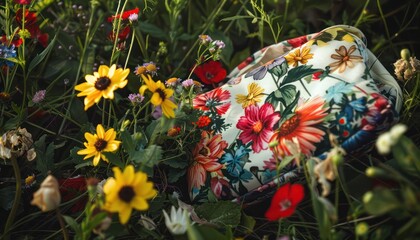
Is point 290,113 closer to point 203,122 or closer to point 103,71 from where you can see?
point 203,122

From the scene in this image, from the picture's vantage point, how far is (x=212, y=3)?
1221 mm

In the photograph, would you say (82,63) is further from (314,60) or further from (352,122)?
(352,122)

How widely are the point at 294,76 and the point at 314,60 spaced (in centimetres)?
4

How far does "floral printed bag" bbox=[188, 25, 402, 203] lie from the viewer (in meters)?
0.75

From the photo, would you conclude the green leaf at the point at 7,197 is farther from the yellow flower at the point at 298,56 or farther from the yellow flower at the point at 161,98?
the yellow flower at the point at 298,56

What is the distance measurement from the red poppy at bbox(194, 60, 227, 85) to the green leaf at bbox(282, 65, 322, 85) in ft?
0.72

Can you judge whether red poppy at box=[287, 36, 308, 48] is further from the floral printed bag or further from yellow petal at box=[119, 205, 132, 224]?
yellow petal at box=[119, 205, 132, 224]

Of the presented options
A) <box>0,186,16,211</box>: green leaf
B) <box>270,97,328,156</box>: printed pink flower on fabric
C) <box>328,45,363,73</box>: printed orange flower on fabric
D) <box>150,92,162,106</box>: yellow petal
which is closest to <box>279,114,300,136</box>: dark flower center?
<box>270,97,328,156</box>: printed pink flower on fabric

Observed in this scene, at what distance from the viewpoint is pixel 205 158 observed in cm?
89

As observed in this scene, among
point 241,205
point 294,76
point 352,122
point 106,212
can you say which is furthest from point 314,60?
point 106,212

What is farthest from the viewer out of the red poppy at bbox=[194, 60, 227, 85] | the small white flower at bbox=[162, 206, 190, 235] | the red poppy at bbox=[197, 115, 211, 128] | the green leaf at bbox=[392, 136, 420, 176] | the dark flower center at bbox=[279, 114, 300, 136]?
the red poppy at bbox=[194, 60, 227, 85]

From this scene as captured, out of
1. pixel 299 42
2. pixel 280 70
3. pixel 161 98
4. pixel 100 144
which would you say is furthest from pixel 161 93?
pixel 299 42

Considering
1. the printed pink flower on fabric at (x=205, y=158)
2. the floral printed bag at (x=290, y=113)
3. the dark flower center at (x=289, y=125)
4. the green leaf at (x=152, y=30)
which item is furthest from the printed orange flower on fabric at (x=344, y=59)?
Answer: the green leaf at (x=152, y=30)

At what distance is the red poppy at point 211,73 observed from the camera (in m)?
1.06
